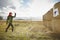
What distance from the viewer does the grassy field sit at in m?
3.20

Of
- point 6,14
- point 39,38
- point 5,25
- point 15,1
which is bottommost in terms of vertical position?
point 39,38

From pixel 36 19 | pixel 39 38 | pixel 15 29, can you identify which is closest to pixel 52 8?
pixel 36 19

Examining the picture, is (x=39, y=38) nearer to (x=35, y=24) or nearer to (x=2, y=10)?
(x=35, y=24)

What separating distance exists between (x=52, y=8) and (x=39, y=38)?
726 millimetres

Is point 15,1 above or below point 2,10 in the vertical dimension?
above

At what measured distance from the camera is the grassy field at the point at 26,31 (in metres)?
3.20

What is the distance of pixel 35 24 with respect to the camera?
329 cm

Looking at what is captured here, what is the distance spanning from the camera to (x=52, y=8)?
131 inches

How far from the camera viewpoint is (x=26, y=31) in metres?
3.25

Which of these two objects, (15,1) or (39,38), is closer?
(39,38)

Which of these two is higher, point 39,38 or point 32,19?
point 32,19

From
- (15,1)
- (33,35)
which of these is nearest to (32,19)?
(33,35)

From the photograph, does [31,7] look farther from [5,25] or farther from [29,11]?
[5,25]

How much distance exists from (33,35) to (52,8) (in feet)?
2.40
